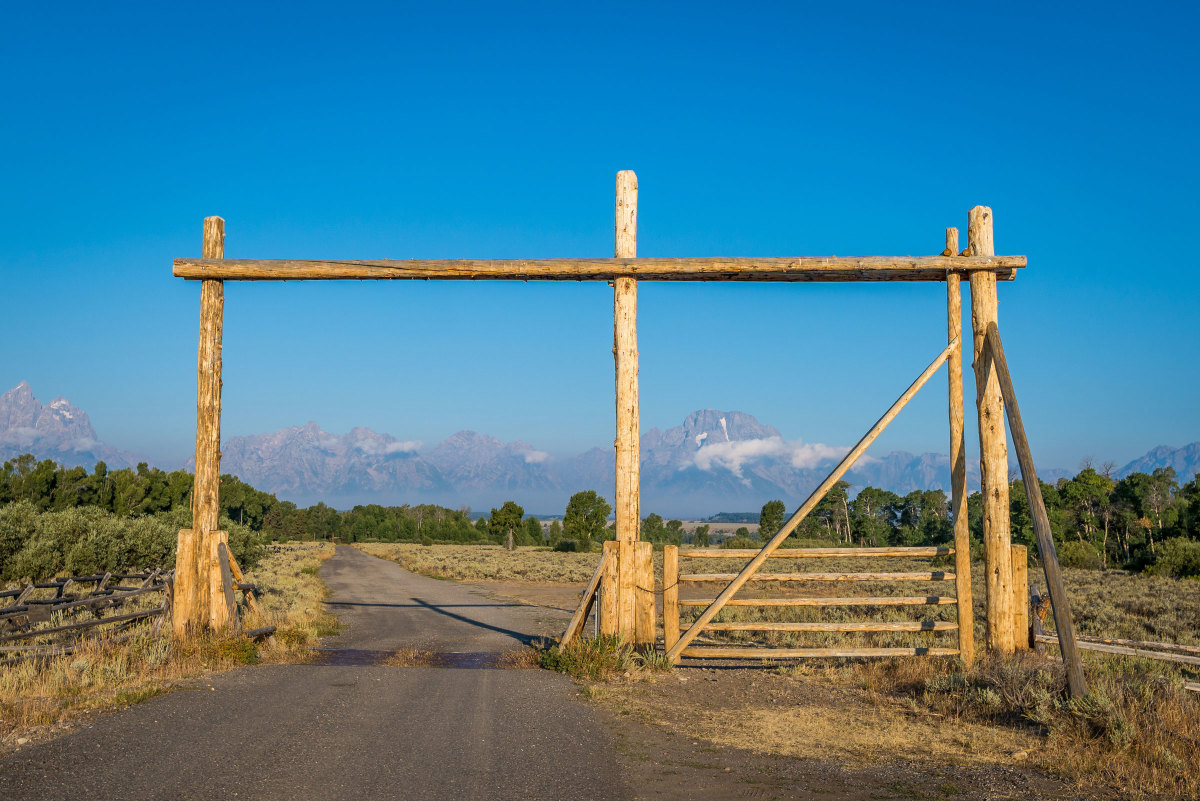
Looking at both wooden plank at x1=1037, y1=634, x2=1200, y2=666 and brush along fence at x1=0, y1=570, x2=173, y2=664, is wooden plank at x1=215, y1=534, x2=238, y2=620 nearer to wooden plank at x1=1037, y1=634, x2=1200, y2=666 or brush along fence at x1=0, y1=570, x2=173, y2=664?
brush along fence at x1=0, y1=570, x2=173, y2=664

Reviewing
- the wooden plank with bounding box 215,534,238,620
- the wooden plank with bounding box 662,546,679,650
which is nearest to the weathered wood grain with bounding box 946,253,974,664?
the wooden plank with bounding box 662,546,679,650

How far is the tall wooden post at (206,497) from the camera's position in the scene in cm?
947

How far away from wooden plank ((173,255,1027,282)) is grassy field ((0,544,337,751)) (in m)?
4.47

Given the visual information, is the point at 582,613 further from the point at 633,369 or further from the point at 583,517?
the point at 583,517

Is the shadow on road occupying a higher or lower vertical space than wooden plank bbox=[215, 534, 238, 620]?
lower

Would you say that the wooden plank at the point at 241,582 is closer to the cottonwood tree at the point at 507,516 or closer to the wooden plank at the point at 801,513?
the wooden plank at the point at 801,513

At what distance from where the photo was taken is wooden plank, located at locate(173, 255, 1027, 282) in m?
9.15

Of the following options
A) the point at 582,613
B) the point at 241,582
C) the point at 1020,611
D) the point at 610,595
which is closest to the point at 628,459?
the point at 610,595

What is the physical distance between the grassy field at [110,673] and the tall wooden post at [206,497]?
0.38 m

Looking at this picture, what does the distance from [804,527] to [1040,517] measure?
253ft

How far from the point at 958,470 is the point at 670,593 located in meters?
3.74

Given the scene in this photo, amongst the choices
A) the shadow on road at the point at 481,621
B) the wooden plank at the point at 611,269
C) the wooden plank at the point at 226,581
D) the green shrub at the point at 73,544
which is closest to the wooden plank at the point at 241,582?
the wooden plank at the point at 226,581

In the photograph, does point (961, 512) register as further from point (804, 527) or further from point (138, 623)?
point (804, 527)

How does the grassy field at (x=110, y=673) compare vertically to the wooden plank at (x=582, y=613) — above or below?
below
